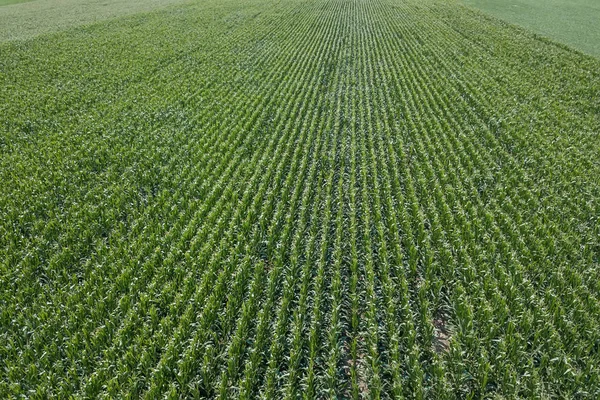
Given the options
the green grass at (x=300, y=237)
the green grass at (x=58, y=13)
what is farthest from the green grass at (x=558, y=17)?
the green grass at (x=58, y=13)

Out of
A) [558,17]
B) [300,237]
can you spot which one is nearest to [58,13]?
[300,237]

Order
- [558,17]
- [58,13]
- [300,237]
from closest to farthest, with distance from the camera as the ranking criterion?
[300,237]
[558,17]
[58,13]

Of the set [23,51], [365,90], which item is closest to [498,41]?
[365,90]

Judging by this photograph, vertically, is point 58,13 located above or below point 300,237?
above

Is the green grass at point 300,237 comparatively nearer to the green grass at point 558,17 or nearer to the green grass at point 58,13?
the green grass at point 558,17

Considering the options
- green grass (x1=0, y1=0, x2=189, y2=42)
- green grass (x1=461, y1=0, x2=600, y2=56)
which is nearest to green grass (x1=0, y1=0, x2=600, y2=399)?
green grass (x1=461, y1=0, x2=600, y2=56)

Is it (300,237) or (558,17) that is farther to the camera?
(558,17)

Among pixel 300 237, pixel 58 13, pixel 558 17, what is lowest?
pixel 300 237

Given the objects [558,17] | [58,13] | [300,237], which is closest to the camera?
[300,237]

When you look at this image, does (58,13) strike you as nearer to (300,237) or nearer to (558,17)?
(300,237)
